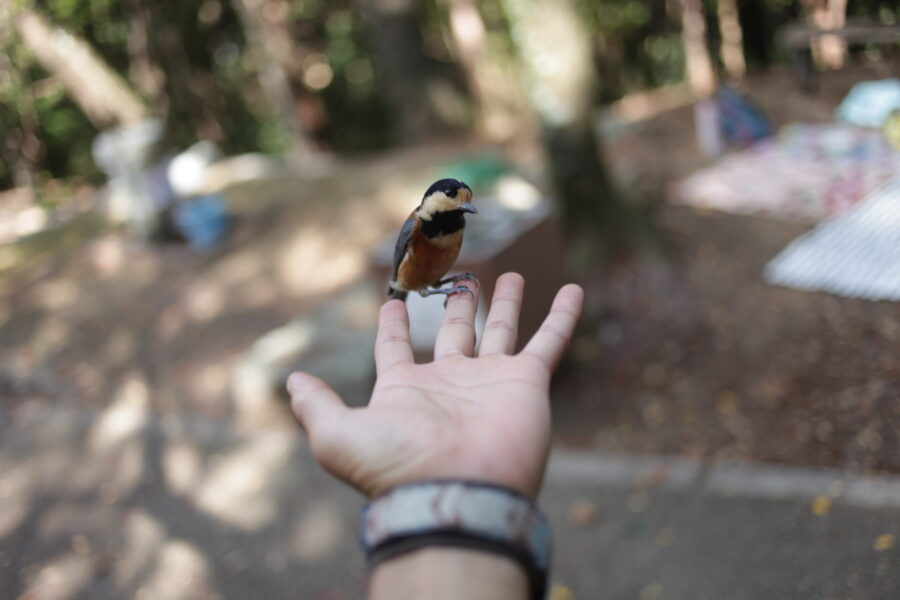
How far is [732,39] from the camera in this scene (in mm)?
11000

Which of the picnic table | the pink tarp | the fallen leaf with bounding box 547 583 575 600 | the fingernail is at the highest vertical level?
the fingernail

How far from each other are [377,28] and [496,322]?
1021 centimetres

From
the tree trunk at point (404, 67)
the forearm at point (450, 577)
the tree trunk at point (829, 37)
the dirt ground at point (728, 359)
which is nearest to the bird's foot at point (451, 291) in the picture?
the forearm at point (450, 577)

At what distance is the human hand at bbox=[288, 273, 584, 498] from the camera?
4.69 feet

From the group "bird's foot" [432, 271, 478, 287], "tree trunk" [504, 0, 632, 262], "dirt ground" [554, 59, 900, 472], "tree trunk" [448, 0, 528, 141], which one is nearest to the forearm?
"bird's foot" [432, 271, 478, 287]

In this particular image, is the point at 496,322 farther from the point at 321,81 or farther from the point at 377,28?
the point at 321,81

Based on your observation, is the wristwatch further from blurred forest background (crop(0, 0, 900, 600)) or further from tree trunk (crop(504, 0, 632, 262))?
tree trunk (crop(504, 0, 632, 262))

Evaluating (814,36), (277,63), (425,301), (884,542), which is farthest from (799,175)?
(277,63)

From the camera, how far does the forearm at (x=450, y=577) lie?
120 centimetres

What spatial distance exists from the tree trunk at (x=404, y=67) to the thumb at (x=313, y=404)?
33.3ft

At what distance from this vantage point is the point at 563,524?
4.29 metres

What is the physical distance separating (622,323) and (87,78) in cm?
553

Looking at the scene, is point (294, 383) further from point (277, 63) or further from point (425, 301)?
point (277, 63)

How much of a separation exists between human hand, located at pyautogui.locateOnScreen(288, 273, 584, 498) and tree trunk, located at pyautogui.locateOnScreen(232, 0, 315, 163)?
9880mm
